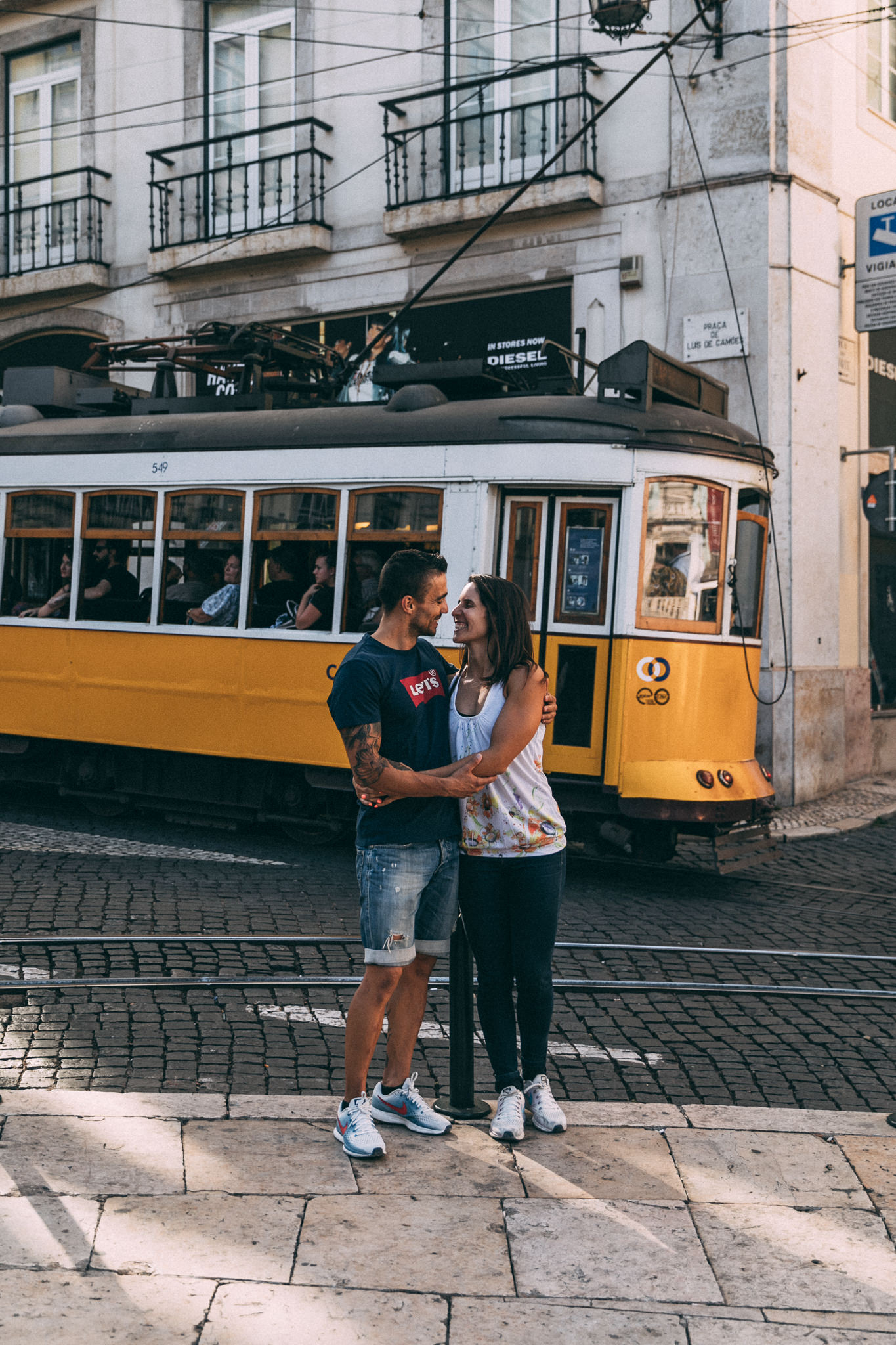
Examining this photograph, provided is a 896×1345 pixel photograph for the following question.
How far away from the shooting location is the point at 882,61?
47.4ft

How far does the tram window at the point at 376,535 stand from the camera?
8.71 meters

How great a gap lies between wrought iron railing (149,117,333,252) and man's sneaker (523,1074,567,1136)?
1285cm

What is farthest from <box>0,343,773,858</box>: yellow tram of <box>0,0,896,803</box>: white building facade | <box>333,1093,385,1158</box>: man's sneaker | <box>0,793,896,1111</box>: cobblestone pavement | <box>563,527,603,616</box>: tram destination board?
<box>333,1093,385,1158</box>: man's sneaker

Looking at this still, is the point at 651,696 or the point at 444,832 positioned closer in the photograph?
the point at 444,832

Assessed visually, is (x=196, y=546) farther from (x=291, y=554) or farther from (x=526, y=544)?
(x=526, y=544)

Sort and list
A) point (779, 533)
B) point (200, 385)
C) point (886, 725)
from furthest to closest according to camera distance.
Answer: point (200, 385) → point (886, 725) → point (779, 533)

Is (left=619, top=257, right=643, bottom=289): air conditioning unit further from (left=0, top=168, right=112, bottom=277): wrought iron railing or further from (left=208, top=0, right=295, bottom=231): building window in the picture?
(left=0, top=168, right=112, bottom=277): wrought iron railing

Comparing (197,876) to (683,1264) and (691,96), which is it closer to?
(683,1264)

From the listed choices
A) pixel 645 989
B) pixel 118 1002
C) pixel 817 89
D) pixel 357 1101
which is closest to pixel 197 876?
pixel 118 1002

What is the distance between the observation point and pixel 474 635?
4.00 meters

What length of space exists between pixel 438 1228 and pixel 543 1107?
818 mm

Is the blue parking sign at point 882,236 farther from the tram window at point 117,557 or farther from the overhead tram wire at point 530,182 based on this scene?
the tram window at point 117,557

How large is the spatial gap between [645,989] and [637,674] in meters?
2.77

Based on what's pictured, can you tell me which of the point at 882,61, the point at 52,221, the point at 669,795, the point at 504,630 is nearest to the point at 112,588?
the point at 669,795
